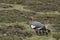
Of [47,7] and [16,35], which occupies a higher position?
[16,35]

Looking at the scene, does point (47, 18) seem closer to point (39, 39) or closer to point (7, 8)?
point (7, 8)

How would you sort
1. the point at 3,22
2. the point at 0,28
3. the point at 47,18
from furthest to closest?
1. the point at 47,18
2. the point at 3,22
3. the point at 0,28

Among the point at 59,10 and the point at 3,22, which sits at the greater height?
the point at 3,22

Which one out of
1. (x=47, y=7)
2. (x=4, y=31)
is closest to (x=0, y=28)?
(x=4, y=31)

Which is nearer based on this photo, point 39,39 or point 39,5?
point 39,39

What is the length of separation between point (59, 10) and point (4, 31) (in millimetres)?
12056

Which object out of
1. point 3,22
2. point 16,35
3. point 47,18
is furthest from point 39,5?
point 16,35

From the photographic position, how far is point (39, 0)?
105 feet

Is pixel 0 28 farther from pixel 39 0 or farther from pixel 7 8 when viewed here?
pixel 39 0

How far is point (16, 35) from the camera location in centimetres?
1410

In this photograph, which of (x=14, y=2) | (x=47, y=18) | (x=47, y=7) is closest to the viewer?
(x=47, y=18)

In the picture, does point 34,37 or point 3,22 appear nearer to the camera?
point 34,37

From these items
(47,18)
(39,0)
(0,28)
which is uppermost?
(0,28)

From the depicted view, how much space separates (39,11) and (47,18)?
12.4 ft
